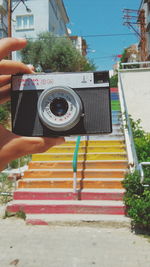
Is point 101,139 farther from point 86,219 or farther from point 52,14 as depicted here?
point 52,14

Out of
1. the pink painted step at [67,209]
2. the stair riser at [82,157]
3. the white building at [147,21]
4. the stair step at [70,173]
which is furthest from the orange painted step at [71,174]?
the white building at [147,21]

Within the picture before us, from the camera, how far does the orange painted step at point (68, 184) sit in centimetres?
623

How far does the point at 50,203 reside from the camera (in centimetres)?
573

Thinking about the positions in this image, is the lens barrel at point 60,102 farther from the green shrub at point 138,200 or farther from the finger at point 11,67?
the green shrub at point 138,200

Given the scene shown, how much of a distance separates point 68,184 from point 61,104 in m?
5.13

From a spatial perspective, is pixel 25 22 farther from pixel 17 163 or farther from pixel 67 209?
pixel 67 209

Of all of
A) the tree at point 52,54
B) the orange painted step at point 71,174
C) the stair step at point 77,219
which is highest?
the tree at point 52,54

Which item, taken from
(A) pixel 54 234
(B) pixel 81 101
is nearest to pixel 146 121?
(A) pixel 54 234

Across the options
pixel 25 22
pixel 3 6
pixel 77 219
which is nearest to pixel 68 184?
pixel 77 219

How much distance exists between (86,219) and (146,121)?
553 cm

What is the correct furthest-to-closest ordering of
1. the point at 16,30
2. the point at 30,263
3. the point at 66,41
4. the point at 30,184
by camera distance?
the point at 16,30
the point at 66,41
the point at 30,184
the point at 30,263

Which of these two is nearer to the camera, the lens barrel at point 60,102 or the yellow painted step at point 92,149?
the lens barrel at point 60,102

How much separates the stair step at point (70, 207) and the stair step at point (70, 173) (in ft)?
2.78

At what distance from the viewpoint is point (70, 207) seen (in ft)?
18.3
